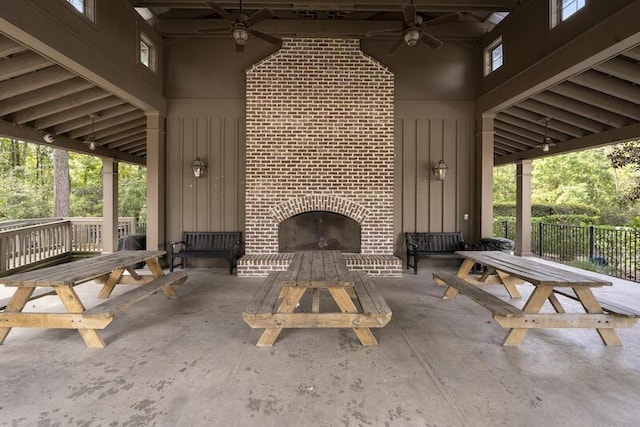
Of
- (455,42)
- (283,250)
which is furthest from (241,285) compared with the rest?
(455,42)

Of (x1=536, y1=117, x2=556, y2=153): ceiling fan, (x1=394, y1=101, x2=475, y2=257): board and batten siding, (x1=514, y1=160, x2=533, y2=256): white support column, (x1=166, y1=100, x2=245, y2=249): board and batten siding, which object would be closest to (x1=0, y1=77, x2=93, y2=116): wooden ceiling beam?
(x1=166, y1=100, x2=245, y2=249): board and batten siding

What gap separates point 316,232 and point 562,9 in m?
5.33

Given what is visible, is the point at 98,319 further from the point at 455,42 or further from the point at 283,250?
the point at 455,42

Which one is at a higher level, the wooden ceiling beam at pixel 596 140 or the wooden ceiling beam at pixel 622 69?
the wooden ceiling beam at pixel 622 69

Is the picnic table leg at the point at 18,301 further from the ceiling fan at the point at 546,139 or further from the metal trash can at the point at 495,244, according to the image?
the ceiling fan at the point at 546,139

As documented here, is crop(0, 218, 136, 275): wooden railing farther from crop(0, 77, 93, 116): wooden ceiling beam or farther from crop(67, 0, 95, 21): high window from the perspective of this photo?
crop(67, 0, 95, 21): high window

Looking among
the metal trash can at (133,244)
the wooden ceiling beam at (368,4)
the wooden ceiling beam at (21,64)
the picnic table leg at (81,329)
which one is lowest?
the picnic table leg at (81,329)

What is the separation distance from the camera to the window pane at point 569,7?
4191 millimetres

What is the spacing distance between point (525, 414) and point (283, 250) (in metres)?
5.07

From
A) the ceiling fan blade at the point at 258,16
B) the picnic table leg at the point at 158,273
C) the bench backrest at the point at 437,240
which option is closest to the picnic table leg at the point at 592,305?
the bench backrest at the point at 437,240

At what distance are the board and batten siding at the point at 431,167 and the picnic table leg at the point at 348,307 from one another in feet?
12.5

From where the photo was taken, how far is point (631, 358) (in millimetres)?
2889

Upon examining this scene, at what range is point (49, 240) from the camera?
7637 mm

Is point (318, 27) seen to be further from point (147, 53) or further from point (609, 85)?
point (609, 85)
